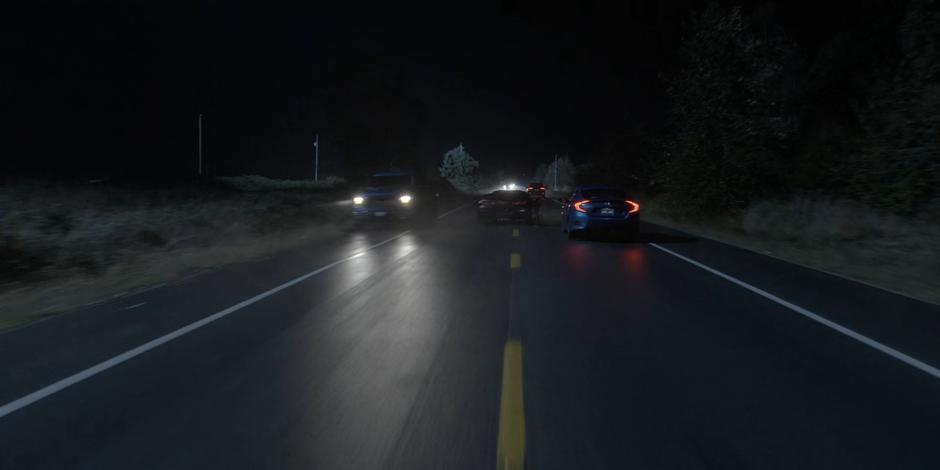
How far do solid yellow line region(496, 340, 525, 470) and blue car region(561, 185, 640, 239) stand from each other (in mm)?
13126

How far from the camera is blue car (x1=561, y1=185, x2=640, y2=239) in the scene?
754 inches

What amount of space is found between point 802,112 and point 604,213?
20138 mm

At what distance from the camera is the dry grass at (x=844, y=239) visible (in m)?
12.7

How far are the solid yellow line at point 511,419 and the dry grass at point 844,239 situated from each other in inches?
290

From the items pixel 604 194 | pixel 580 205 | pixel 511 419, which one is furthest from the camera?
pixel 604 194

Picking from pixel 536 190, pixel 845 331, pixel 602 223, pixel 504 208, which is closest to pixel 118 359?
pixel 845 331

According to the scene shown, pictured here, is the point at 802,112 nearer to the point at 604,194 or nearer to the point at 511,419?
the point at 604,194

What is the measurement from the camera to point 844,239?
18.5 m

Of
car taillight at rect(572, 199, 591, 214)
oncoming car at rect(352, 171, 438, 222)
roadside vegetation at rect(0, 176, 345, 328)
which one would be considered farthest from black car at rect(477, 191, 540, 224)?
car taillight at rect(572, 199, 591, 214)

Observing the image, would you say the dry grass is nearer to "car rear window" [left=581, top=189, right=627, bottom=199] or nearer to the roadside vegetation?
"car rear window" [left=581, top=189, right=627, bottom=199]

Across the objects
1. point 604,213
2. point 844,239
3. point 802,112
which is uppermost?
point 802,112

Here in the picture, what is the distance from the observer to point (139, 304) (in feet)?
30.2

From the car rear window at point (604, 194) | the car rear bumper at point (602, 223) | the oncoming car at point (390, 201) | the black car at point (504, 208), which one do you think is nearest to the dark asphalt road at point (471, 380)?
the car rear bumper at point (602, 223)

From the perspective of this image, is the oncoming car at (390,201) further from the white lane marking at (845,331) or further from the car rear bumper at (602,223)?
the white lane marking at (845,331)
